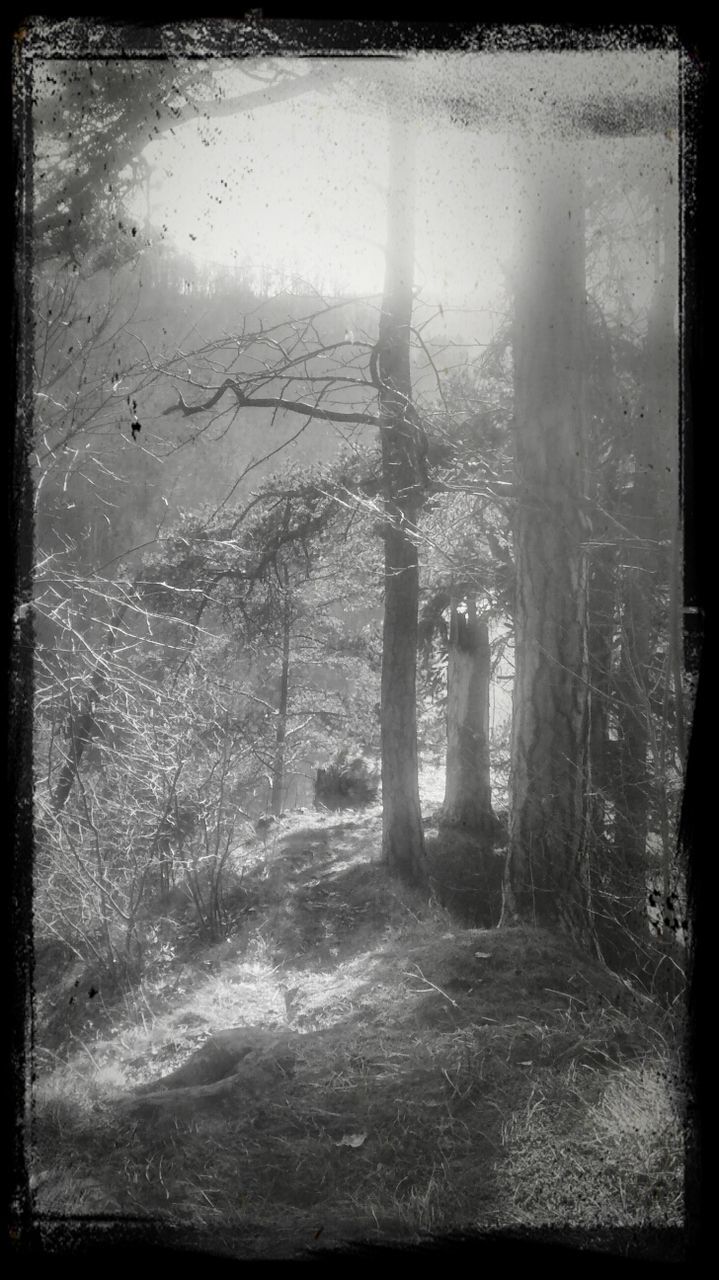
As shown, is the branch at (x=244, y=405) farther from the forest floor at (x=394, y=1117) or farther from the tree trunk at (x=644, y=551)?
the forest floor at (x=394, y=1117)

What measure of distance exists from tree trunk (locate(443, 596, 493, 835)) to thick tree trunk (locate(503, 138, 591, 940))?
18.2 ft

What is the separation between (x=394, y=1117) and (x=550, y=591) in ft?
12.2

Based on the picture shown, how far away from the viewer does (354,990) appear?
17.4 ft

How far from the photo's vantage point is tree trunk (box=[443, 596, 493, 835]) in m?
11.6

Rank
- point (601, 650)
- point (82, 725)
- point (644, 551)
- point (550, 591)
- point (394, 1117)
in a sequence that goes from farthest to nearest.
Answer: point (601, 650) → point (82, 725) → point (644, 551) → point (550, 591) → point (394, 1117)

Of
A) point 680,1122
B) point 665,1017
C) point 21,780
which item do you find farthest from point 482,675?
point 21,780

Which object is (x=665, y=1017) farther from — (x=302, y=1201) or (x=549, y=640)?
(x=549, y=640)

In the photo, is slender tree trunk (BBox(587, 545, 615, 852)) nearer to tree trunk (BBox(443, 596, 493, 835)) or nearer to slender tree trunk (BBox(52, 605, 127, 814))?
tree trunk (BBox(443, 596, 493, 835))

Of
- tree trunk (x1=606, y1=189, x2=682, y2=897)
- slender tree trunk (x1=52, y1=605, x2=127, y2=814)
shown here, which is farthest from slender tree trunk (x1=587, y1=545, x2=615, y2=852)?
slender tree trunk (x1=52, y1=605, x2=127, y2=814)

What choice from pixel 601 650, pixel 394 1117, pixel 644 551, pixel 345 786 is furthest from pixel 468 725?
pixel 394 1117

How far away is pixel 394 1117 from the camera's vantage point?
131 inches

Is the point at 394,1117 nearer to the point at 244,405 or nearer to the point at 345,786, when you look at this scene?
the point at 244,405

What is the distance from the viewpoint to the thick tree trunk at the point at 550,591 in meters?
5.43

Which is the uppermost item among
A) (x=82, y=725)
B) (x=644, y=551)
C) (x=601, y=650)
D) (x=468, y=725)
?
(x=644, y=551)
